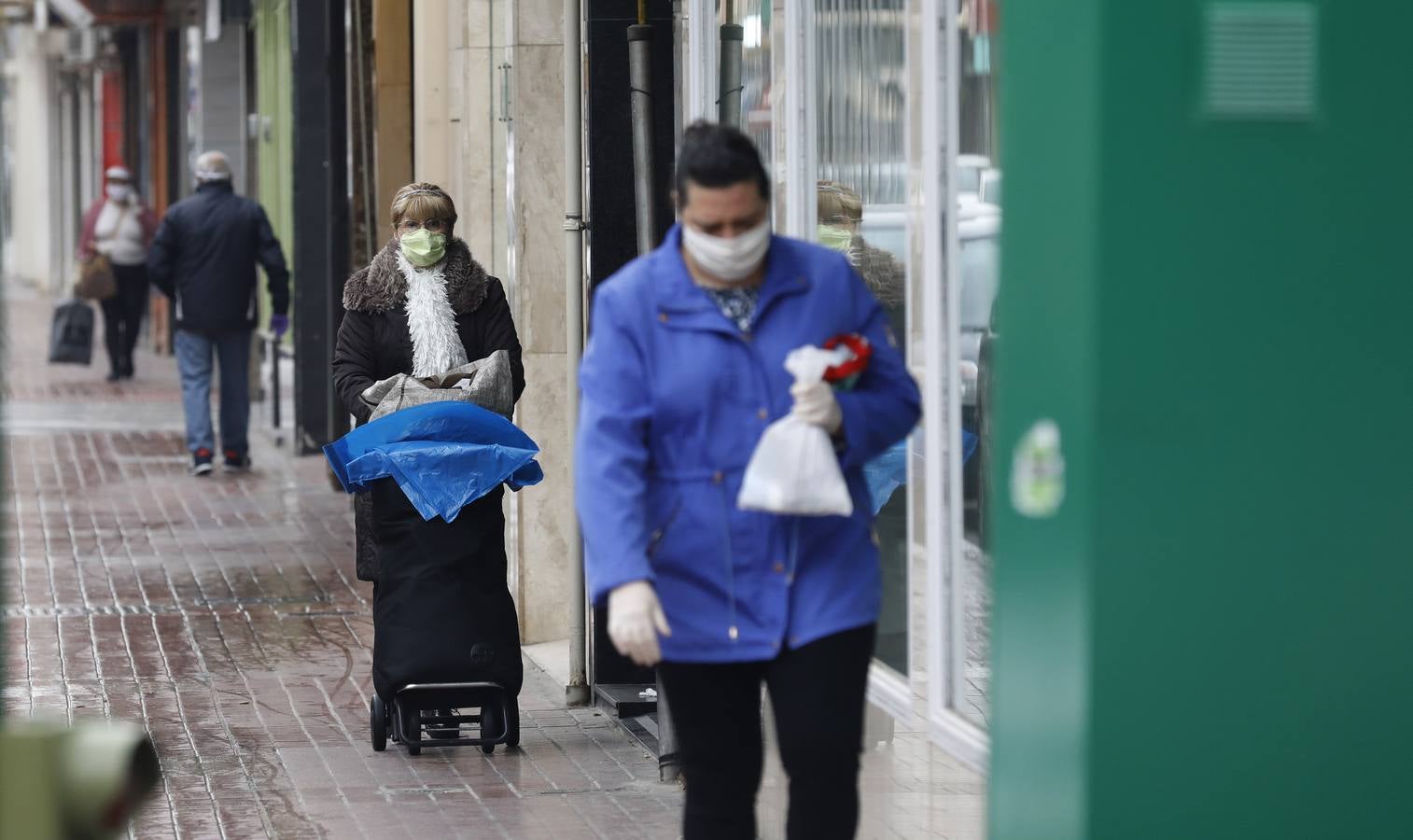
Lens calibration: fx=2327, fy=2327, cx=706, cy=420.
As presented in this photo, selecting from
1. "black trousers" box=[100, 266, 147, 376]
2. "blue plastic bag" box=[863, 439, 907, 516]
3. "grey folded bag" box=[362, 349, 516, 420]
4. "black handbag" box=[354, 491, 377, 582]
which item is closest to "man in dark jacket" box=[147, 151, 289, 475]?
"black trousers" box=[100, 266, 147, 376]

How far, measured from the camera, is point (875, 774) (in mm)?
5207

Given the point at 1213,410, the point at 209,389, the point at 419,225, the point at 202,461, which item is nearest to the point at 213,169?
the point at 209,389

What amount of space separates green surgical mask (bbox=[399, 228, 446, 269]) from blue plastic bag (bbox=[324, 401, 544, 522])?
457 millimetres

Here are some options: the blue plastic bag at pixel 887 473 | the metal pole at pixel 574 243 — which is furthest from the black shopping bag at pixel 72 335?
the blue plastic bag at pixel 887 473

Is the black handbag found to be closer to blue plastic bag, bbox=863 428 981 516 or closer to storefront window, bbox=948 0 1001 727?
blue plastic bag, bbox=863 428 981 516

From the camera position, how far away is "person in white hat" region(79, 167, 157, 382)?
72.7 ft

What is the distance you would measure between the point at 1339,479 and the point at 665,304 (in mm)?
1223

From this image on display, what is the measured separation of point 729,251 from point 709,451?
14.0 inches

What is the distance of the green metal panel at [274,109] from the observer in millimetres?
21281

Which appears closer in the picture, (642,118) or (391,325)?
(642,118)

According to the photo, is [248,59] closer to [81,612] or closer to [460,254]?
[81,612]

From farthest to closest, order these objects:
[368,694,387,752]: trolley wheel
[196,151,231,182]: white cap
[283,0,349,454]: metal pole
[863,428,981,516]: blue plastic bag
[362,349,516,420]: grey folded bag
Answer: [196,151,231,182]: white cap
[283,0,349,454]: metal pole
[368,694,387,752]: trolley wheel
[362,349,516,420]: grey folded bag
[863,428,981,516]: blue plastic bag

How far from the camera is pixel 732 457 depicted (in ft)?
13.5

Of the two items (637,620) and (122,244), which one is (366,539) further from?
(122,244)
